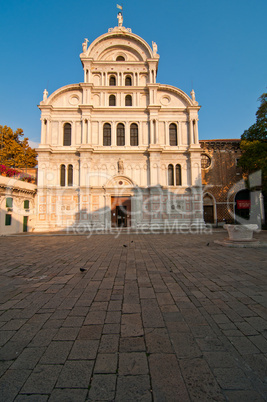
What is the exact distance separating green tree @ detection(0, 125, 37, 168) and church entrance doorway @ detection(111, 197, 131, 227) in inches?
549

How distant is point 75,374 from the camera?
76.1 inches

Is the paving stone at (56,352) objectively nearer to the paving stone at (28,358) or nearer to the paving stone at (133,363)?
the paving stone at (28,358)

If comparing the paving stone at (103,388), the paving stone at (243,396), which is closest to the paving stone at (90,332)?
the paving stone at (103,388)

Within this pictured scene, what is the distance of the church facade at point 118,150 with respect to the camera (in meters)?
21.7

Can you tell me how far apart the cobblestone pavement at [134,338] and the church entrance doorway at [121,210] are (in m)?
17.0

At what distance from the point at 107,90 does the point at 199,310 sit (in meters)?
24.9

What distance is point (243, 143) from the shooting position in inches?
838

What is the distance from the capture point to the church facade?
21672mm

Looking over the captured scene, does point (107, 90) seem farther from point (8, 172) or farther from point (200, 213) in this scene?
point (200, 213)

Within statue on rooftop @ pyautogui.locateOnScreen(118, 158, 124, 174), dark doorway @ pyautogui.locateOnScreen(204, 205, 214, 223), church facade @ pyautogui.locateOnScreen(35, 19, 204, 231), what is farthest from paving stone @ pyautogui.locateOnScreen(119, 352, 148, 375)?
dark doorway @ pyautogui.locateOnScreen(204, 205, 214, 223)

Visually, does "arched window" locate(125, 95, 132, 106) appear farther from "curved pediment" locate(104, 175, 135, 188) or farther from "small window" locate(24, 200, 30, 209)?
"small window" locate(24, 200, 30, 209)

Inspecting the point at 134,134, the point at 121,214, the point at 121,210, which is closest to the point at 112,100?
the point at 134,134

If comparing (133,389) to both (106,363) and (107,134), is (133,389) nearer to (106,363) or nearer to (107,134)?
(106,363)

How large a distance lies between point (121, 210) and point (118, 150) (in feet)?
21.0
